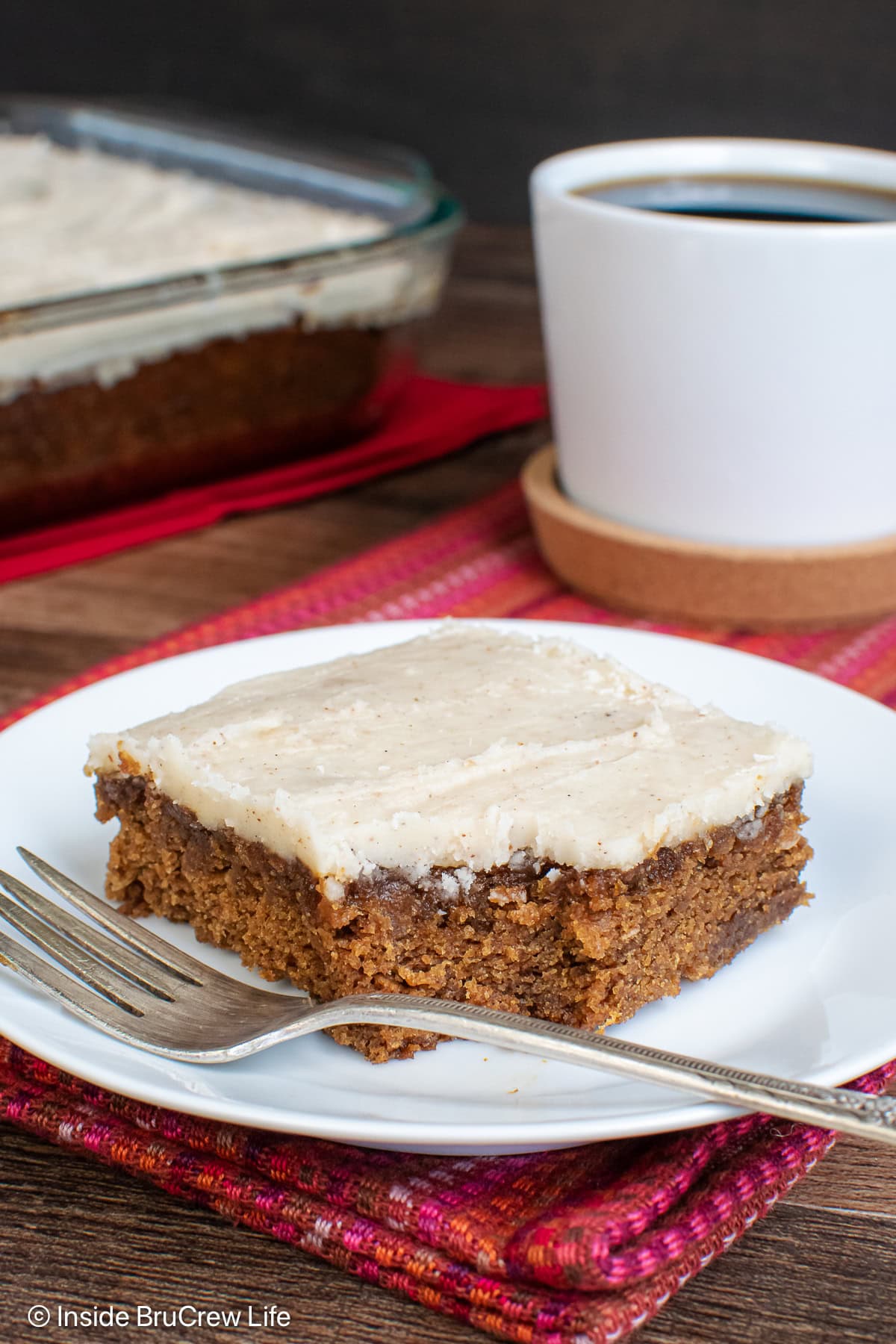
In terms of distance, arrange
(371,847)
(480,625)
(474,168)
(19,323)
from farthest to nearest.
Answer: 1. (474,168)
2. (19,323)
3. (480,625)
4. (371,847)

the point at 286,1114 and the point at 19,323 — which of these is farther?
the point at 19,323

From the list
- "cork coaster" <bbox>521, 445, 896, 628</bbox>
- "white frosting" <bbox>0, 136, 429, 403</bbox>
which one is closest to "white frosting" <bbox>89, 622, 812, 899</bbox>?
"cork coaster" <bbox>521, 445, 896, 628</bbox>

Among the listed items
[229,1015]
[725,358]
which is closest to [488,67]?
[725,358]

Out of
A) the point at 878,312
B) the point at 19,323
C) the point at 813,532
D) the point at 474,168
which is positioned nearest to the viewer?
the point at 878,312

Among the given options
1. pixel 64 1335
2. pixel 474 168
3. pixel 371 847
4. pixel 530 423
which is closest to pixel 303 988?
pixel 371 847

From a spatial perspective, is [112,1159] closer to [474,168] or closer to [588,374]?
[588,374]

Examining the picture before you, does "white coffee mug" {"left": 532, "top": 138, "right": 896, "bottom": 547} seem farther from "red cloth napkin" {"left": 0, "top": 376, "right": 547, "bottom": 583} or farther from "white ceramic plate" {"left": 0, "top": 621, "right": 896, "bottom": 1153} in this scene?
"red cloth napkin" {"left": 0, "top": 376, "right": 547, "bottom": 583}
